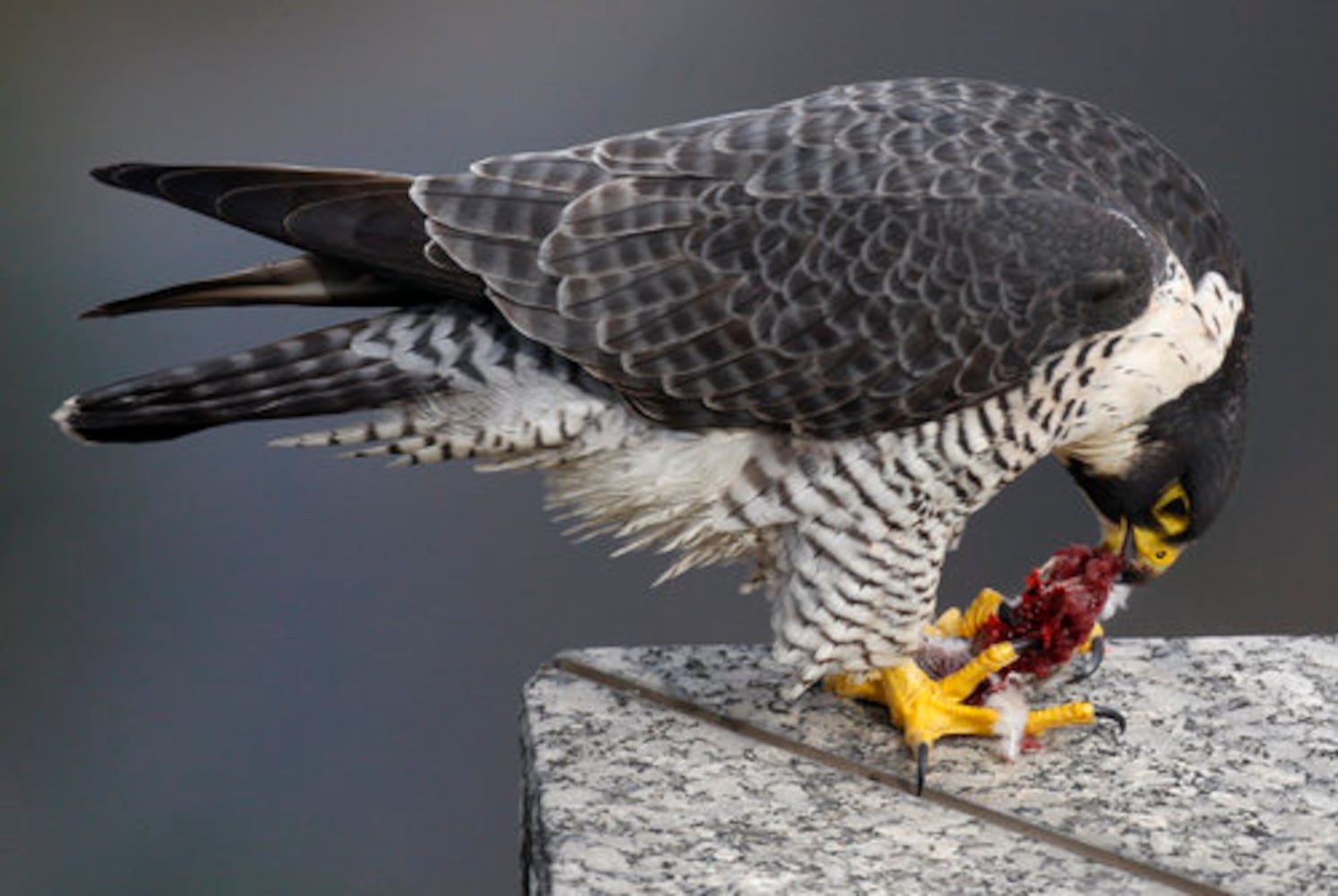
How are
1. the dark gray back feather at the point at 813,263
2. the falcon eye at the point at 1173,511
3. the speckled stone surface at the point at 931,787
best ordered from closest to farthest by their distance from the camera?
the speckled stone surface at the point at 931,787 → the dark gray back feather at the point at 813,263 → the falcon eye at the point at 1173,511

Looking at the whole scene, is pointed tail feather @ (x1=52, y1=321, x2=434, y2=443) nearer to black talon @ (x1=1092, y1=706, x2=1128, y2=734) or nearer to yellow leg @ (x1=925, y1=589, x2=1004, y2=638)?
yellow leg @ (x1=925, y1=589, x2=1004, y2=638)

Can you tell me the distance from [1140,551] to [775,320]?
0.68 meters

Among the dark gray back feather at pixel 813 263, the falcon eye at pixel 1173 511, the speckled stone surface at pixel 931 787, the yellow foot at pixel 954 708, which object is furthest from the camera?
the falcon eye at pixel 1173 511

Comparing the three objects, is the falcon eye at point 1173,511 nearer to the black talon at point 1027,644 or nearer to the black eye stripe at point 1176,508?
the black eye stripe at point 1176,508

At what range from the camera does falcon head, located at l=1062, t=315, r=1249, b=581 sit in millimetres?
3109

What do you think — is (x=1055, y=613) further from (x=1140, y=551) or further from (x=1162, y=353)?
(x=1162, y=353)

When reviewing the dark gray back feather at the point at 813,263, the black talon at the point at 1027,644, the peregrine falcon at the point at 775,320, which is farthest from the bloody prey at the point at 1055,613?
the dark gray back feather at the point at 813,263

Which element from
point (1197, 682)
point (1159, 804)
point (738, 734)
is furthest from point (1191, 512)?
point (738, 734)

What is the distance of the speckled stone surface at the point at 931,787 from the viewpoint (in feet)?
9.08

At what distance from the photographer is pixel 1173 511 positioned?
3215mm

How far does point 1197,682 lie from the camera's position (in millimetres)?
3264

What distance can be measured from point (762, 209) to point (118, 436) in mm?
846

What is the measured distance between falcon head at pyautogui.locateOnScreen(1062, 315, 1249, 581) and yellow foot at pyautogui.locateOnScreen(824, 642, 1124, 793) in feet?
0.83

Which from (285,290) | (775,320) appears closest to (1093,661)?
(775,320)
